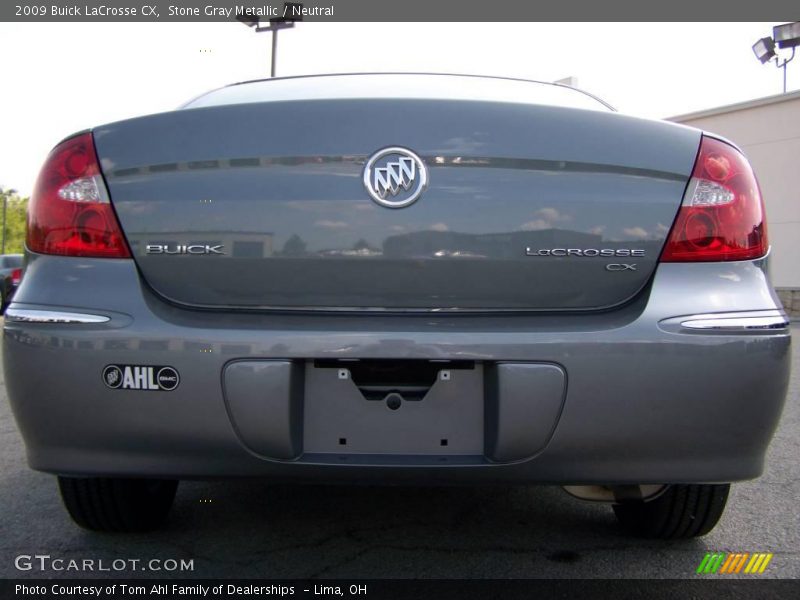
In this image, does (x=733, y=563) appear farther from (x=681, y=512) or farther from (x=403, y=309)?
(x=403, y=309)

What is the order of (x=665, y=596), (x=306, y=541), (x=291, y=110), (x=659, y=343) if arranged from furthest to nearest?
(x=306, y=541)
(x=665, y=596)
(x=291, y=110)
(x=659, y=343)

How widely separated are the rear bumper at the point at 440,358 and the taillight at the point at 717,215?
5 centimetres

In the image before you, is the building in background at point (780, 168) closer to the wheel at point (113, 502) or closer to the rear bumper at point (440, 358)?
the rear bumper at point (440, 358)

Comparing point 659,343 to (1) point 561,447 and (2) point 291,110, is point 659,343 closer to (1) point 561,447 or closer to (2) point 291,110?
(1) point 561,447

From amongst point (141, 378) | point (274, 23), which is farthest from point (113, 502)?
point (274, 23)

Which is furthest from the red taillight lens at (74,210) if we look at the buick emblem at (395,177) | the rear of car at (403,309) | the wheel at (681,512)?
the wheel at (681,512)

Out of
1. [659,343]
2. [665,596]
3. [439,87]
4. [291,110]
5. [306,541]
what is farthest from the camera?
[306,541]

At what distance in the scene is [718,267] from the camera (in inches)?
69.7

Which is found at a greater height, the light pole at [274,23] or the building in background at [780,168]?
the light pole at [274,23]

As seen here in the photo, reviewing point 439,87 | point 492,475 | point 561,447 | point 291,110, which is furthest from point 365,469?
point 439,87

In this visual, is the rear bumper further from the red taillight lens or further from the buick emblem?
the buick emblem

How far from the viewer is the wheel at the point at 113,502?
214 cm

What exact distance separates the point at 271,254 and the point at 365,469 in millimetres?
524

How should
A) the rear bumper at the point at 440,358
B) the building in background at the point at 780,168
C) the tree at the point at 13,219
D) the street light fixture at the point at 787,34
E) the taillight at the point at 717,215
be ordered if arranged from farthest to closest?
the tree at the point at 13,219, the street light fixture at the point at 787,34, the building in background at the point at 780,168, the taillight at the point at 717,215, the rear bumper at the point at 440,358
